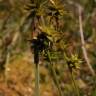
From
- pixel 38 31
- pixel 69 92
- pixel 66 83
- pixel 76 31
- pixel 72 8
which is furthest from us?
pixel 72 8

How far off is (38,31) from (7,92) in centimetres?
107

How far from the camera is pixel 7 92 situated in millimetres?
1932

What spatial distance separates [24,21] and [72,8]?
0.52 m

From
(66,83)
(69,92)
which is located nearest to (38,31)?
(69,92)

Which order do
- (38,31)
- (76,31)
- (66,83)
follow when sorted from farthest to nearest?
(76,31) → (66,83) → (38,31)

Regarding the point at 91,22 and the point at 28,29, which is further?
the point at 91,22

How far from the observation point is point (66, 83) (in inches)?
80.7

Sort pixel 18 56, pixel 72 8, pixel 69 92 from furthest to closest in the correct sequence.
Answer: pixel 72 8 → pixel 18 56 → pixel 69 92

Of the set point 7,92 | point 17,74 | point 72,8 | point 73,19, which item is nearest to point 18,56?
point 17,74

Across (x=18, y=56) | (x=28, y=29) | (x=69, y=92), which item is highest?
(x=28, y=29)

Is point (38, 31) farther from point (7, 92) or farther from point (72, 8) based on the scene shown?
point (72, 8)

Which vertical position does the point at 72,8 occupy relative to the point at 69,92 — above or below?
above

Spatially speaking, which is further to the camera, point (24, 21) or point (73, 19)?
point (73, 19)

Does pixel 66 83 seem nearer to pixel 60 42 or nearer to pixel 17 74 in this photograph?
pixel 17 74
